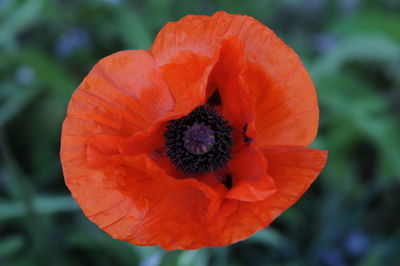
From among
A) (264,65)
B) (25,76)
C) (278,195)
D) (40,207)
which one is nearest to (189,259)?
(278,195)

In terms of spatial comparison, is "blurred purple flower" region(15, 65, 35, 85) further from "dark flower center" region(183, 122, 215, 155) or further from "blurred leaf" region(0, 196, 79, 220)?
"dark flower center" region(183, 122, 215, 155)

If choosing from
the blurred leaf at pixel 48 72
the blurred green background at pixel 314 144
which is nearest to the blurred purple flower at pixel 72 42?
the blurred green background at pixel 314 144

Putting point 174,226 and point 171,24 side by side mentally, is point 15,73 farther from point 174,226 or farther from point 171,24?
point 174,226

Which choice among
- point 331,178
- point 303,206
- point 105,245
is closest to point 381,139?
point 331,178

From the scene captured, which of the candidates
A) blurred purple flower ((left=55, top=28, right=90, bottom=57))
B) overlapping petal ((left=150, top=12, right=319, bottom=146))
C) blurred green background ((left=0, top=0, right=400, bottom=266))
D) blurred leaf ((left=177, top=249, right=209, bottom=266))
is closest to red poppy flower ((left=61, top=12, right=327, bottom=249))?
overlapping petal ((left=150, top=12, right=319, bottom=146))

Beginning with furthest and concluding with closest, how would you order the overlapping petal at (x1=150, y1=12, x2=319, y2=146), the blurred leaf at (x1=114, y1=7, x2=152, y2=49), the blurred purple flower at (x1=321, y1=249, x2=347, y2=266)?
the blurred leaf at (x1=114, y1=7, x2=152, y2=49), the blurred purple flower at (x1=321, y1=249, x2=347, y2=266), the overlapping petal at (x1=150, y1=12, x2=319, y2=146)

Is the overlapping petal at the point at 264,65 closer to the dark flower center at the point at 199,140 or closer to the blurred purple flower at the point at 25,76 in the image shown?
the dark flower center at the point at 199,140
